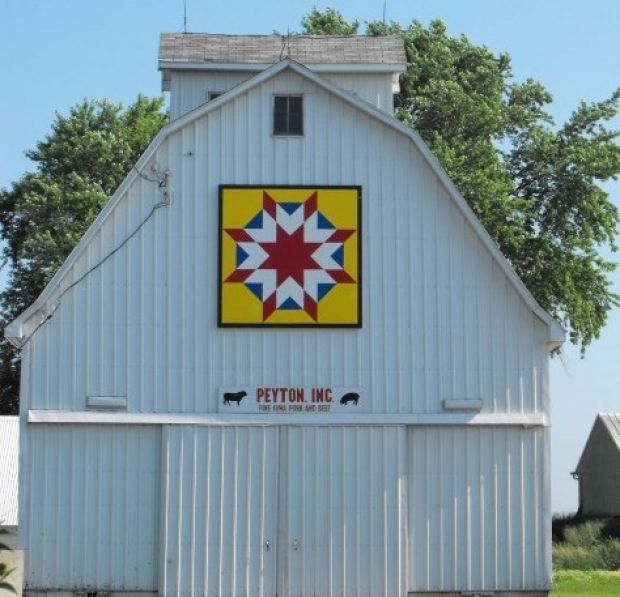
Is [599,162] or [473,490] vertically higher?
[599,162]

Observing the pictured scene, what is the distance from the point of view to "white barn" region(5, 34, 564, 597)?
28859 millimetres

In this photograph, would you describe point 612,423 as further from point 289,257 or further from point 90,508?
point 90,508

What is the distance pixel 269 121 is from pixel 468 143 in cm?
2771

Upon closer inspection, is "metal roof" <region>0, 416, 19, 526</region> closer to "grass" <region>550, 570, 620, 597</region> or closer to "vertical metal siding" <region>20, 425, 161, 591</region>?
"grass" <region>550, 570, 620, 597</region>

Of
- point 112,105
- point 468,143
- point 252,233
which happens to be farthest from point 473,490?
point 112,105

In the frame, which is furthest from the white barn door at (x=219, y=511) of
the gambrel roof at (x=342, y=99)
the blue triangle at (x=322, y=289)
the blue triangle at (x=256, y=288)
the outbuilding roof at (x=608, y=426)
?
the outbuilding roof at (x=608, y=426)

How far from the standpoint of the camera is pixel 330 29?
61812 millimetres

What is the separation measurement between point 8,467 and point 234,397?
1531 inches

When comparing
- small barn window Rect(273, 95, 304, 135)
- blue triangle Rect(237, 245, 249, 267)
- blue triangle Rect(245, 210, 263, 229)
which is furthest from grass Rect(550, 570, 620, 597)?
small barn window Rect(273, 95, 304, 135)

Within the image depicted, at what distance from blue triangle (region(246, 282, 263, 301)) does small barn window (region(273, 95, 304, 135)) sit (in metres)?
2.75

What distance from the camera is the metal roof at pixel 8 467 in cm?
6309

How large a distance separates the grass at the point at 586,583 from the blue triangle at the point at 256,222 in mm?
9304

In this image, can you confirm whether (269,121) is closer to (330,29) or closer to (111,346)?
(111,346)

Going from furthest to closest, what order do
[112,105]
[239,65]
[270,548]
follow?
[112,105]
[239,65]
[270,548]
